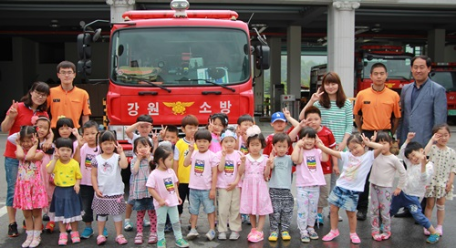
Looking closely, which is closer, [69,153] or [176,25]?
[69,153]

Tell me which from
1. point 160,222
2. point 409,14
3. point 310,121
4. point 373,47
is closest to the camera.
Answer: point 160,222

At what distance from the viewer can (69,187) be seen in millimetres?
4867

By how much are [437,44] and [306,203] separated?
2390 centimetres

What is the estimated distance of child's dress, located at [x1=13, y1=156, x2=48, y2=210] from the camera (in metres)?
4.77

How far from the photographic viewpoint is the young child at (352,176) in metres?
4.82

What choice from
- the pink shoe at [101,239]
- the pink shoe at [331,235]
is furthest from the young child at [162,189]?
the pink shoe at [331,235]

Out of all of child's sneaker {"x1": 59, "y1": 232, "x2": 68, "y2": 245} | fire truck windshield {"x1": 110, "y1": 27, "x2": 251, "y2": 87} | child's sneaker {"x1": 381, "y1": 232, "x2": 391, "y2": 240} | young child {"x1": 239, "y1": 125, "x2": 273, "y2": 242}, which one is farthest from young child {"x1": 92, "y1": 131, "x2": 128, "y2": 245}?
child's sneaker {"x1": 381, "y1": 232, "x2": 391, "y2": 240}

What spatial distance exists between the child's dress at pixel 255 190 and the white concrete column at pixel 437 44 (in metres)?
23.9

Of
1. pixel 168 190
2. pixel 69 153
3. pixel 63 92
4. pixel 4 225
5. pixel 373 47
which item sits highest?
pixel 373 47

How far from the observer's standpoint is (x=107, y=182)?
481 cm

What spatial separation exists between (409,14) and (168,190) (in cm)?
1988

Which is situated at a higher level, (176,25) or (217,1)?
(217,1)

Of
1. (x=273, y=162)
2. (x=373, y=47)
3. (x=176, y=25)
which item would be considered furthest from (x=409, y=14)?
(x=273, y=162)

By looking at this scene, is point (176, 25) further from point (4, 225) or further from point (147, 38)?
point (4, 225)
